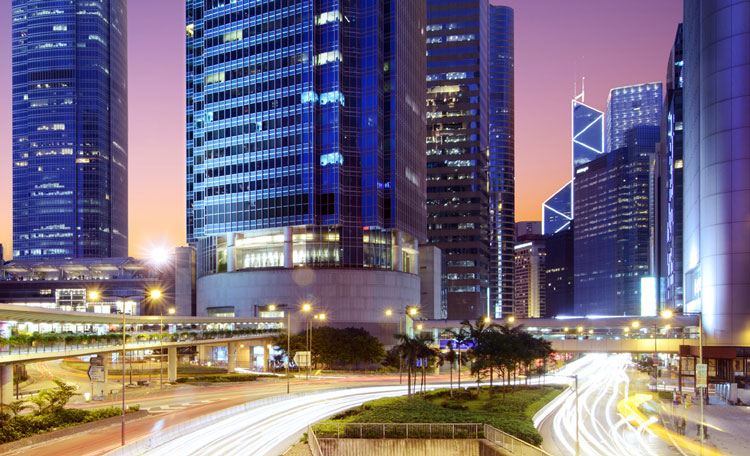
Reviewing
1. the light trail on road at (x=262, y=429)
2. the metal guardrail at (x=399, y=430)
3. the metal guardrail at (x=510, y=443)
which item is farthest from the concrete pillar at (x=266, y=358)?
the metal guardrail at (x=510, y=443)

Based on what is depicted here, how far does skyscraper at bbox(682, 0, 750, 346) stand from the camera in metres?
91.0

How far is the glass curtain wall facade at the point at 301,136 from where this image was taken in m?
138

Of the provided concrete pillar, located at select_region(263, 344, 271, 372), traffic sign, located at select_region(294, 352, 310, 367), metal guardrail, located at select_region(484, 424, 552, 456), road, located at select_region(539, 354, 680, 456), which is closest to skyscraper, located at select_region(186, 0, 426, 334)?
concrete pillar, located at select_region(263, 344, 271, 372)

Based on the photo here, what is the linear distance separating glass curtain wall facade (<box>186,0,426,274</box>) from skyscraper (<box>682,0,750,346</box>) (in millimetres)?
63629

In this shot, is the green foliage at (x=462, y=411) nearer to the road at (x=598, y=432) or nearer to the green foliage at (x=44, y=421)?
the road at (x=598, y=432)

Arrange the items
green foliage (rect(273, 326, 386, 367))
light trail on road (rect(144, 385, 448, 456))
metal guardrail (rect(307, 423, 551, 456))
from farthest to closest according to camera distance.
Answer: green foliage (rect(273, 326, 386, 367)), metal guardrail (rect(307, 423, 551, 456)), light trail on road (rect(144, 385, 448, 456))

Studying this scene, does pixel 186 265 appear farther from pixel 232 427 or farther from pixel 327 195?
pixel 232 427

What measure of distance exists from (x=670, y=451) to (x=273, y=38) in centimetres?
11704

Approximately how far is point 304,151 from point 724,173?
255ft

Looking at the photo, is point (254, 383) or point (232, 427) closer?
point (232, 427)

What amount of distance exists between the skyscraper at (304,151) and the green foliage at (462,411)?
2580 inches

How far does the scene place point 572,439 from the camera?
54906mm

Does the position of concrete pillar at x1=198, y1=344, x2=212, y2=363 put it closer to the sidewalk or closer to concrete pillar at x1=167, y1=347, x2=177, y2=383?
concrete pillar at x1=167, y1=347, x2=177, y2=383

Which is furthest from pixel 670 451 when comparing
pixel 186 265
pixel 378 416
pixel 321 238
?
pixel 186 265
